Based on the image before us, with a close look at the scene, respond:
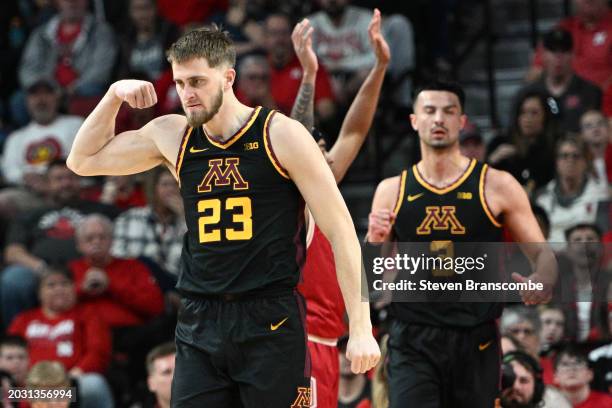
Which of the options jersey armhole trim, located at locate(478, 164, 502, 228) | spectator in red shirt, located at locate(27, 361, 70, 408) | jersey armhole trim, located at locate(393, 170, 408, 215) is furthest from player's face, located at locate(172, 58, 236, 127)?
spectator in red shirt, located at locate(27, 361, 70, 408)

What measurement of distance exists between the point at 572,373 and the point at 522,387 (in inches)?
21.5

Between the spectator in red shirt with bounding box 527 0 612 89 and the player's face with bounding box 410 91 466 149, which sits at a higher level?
the spectator in red shirt with bounding box 527 0 612 89

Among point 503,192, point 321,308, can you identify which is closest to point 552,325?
point 503,192

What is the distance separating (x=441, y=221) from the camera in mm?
6855

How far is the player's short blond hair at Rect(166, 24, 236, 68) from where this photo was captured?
511cm

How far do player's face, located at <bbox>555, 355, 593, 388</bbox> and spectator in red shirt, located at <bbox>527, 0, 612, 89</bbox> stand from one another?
3818 mm

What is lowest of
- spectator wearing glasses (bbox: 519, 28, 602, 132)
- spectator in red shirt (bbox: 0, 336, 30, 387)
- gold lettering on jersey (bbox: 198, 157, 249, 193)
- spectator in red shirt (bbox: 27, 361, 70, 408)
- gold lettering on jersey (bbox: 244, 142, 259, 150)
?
spectator in red shirt (bbox: 27, 361, 70, 408)

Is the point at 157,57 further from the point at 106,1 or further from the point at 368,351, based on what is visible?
the point at 368,351

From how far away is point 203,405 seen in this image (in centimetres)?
509

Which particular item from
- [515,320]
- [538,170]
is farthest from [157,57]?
[515,320]

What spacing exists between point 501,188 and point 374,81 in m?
1.03

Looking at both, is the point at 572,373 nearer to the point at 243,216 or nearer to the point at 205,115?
the point at 243,216

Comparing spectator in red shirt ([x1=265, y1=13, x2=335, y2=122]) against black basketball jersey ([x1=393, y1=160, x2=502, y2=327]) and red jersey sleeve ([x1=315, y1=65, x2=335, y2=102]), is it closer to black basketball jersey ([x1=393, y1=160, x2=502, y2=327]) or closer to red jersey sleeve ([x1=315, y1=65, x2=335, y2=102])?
red jersey sleeve ([x1=315, y1=65, x2=335, y2=102])

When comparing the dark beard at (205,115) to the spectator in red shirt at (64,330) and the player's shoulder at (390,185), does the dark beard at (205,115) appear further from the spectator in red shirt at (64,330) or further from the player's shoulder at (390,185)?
the spectator in red shirt at (64,330)
